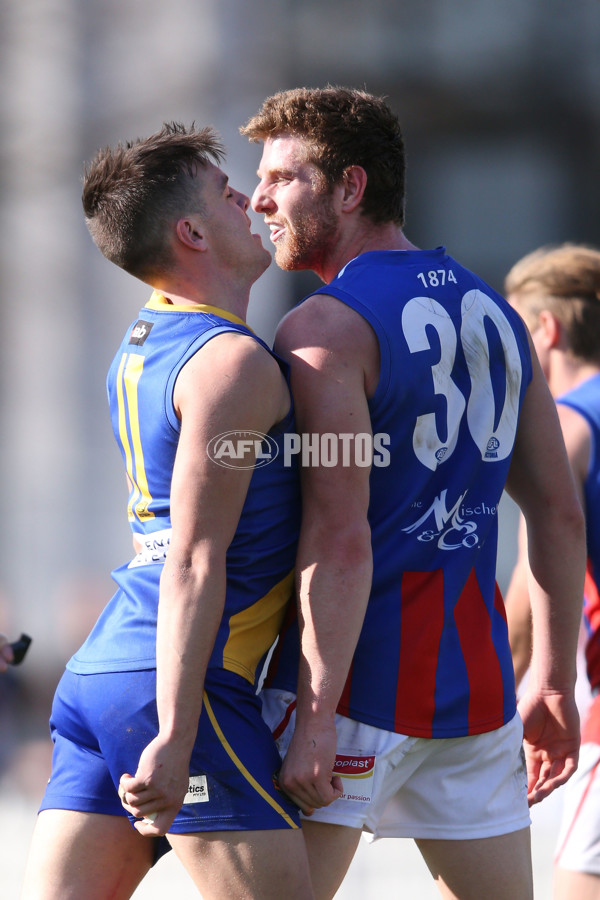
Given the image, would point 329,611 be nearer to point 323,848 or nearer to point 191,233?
→ point 323,848

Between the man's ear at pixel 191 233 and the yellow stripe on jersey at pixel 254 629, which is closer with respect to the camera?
the yellow stripe on jersey at pixel 254 629

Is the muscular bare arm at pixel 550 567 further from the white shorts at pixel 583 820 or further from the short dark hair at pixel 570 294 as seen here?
the short dark hair at pixel 570 294

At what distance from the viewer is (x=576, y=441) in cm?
284

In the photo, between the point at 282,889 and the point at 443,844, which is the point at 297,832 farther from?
the point at 443,844

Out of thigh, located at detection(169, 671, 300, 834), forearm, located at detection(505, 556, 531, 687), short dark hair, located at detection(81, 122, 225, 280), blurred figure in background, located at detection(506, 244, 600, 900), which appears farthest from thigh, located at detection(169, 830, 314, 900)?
forearm, located at detection(505, 556, 531, 687)

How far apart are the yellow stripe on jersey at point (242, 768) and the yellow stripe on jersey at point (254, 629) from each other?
87 mm

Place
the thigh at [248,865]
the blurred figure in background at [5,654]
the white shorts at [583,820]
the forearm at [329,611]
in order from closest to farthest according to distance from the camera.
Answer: the thigh at [248,865]
the forearm at [329,611]
the blurred figure in background at [5,654]
the white shorts at [583,820]

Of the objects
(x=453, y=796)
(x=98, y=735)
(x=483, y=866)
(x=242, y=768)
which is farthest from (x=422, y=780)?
(x=98, y=735)

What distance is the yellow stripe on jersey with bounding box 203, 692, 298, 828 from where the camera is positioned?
1726 mm

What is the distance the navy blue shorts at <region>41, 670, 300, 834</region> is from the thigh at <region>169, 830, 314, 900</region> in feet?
0.06

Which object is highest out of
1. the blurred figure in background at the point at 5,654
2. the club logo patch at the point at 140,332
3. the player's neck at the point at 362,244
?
the player's neck at the point at 362,244

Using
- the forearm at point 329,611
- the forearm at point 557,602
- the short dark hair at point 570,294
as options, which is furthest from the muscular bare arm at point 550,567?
the short dark hair at point 570,294

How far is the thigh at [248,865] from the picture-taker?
1677 millimetres

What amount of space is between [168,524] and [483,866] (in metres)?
0.92
